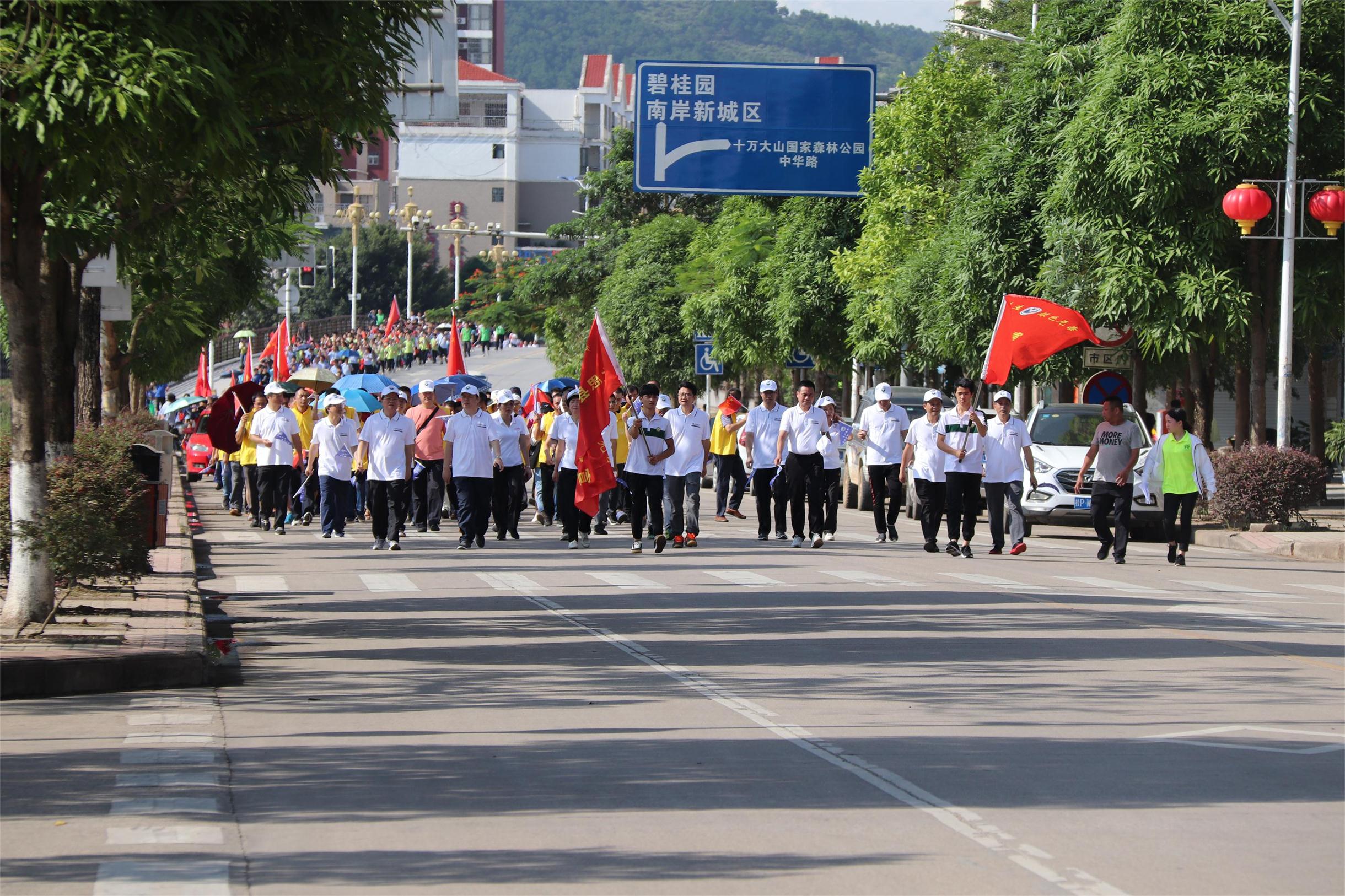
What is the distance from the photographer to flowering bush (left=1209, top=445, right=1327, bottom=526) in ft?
80.4

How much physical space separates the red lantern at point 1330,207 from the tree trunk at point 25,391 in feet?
59.1

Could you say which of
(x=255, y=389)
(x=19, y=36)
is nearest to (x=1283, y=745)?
(x=19, y=36)

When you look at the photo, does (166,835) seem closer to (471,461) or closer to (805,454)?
(471,461)

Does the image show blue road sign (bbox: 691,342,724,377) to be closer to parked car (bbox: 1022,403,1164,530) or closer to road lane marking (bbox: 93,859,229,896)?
parked car (bbox: 1022,403,1164,530)

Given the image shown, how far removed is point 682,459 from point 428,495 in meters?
5.54

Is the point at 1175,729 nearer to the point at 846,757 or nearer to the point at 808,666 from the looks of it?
the point at 846,757

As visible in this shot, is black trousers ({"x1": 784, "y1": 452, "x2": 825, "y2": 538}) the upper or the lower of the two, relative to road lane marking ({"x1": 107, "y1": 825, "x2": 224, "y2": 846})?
upper

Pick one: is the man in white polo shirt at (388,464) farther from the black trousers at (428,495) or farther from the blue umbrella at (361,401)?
the blue umbrella at (361,401)

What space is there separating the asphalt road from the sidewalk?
0.21 meters

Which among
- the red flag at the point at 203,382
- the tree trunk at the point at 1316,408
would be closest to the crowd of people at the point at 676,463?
the tree trunk at the point at 1316,408

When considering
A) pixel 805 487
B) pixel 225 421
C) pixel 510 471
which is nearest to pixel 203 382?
pixel 225 421

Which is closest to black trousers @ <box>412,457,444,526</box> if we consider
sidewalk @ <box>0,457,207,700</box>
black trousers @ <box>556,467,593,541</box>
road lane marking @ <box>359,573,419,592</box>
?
black trousers @ <box>556,467,593,541</box>

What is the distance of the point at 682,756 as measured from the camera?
840 cm

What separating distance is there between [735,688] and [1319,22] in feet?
65.2
